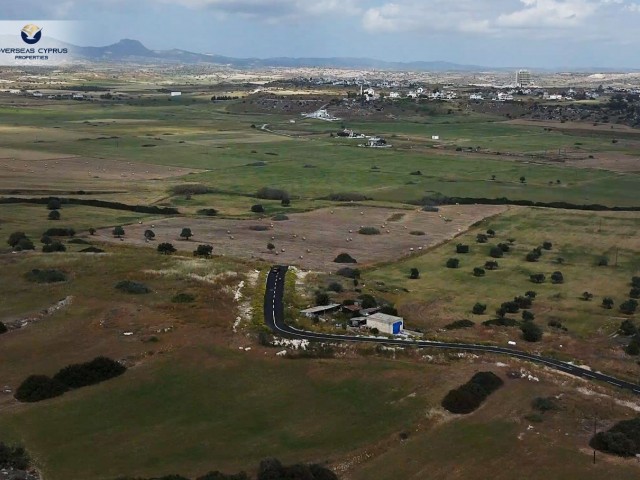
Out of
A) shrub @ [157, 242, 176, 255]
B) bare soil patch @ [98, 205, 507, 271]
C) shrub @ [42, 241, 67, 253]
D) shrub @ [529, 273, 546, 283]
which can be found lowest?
shrub @ [529, 273, 546, 283]

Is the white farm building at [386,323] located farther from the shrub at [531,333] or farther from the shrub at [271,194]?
the shrub at [271,194]

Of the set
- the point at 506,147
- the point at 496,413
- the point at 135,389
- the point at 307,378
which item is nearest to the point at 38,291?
the point at 135,389

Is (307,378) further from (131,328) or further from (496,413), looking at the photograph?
(131,328)

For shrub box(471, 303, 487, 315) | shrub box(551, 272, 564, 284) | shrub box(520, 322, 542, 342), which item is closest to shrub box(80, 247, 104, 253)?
shrub box(471, 303, 487, 315)

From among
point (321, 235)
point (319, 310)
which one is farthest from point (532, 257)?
point (319, 310)

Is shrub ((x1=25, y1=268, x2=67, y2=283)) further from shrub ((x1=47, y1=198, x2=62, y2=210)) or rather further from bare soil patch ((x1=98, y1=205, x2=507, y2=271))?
shrub ((x1=47, y1=198, x2=62, y2=210))

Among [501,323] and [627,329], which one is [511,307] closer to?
[501,323]
